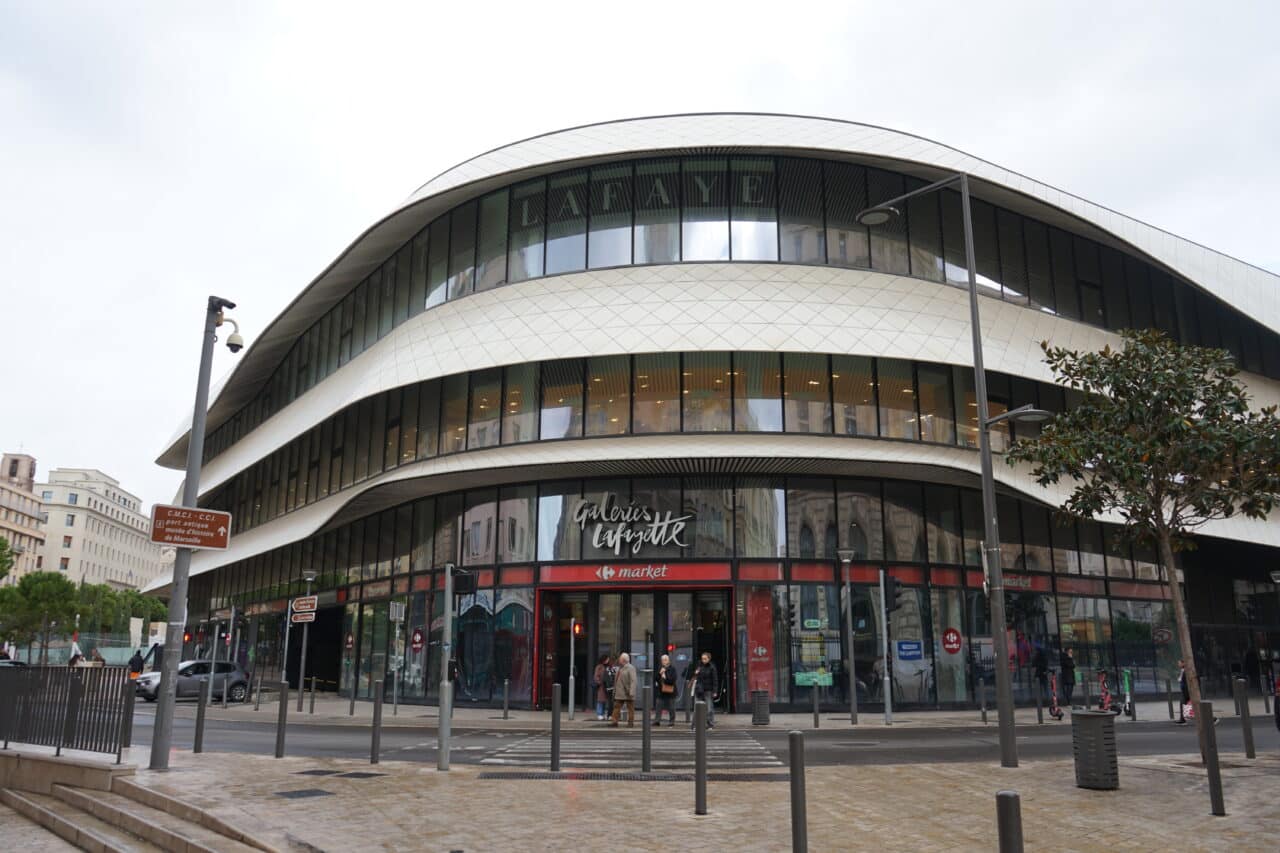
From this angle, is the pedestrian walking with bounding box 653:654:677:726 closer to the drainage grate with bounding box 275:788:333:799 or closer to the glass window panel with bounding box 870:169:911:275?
the drainage grate with bounding box 275:788:333:799

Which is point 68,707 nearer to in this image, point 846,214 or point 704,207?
point 704,207

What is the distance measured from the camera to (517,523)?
2878 cm

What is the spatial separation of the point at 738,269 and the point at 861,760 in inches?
647

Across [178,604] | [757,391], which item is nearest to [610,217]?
[757,391]

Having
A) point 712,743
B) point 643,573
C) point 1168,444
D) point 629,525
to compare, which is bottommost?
point 712,743

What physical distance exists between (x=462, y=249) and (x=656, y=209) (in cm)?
697

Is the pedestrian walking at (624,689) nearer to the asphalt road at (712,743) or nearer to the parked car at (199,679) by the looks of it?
the asphalt road at (712,743)

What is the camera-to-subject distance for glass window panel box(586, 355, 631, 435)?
27.6 metres

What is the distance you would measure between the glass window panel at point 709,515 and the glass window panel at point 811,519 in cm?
177

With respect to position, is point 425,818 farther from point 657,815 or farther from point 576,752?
point 576,752

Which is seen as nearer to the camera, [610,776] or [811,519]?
[610,776]

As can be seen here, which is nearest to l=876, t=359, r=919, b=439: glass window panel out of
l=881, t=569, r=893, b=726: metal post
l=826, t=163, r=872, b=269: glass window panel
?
l=826, t=163, r=872, b=269: glass window panel

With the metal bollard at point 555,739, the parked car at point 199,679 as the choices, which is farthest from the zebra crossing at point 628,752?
the parked car at point 199,679

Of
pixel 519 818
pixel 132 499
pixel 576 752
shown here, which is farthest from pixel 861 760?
pixel 132 499
